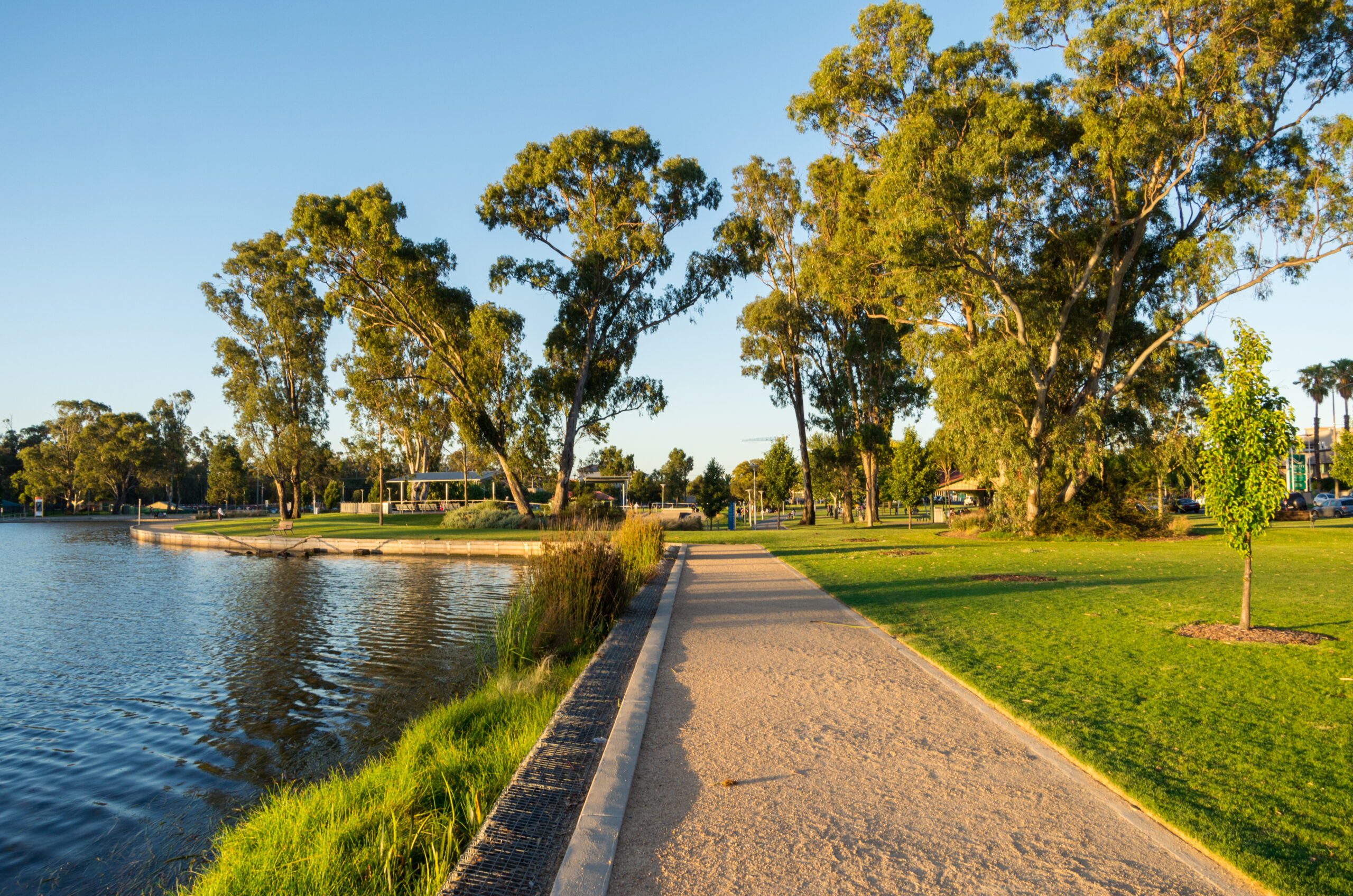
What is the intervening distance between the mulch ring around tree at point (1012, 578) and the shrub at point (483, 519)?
21.7 metres

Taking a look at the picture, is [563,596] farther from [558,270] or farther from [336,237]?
[336,237]

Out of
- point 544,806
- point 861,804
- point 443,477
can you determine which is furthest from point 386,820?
point 443,477

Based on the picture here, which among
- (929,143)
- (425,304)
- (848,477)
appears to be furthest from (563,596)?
(848,477)

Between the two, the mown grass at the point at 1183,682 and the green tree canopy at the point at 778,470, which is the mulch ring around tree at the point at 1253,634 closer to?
the mown grass at the point at 1183,682

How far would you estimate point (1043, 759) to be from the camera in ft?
13.4

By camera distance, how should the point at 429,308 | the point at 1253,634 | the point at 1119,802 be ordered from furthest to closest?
the point at 429,308 → the point at 1253,634 → the point at 1119,802

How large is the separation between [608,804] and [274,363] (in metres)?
47.3

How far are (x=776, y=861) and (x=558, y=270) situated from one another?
1176 inches

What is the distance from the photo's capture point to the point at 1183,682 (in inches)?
221

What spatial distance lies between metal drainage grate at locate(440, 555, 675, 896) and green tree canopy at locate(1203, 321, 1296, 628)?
6201 millimetres

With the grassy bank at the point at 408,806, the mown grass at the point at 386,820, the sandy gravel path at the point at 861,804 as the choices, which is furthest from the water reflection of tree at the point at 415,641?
the sandy gravel path at the point at 861,804

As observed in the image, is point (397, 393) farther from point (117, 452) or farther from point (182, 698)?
point (117, 452)

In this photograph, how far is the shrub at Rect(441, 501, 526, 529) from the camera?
31359mm

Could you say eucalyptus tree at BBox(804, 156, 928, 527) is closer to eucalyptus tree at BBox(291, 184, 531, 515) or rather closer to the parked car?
eucalyptus tree at BBox(291, 184, 531, 515)
